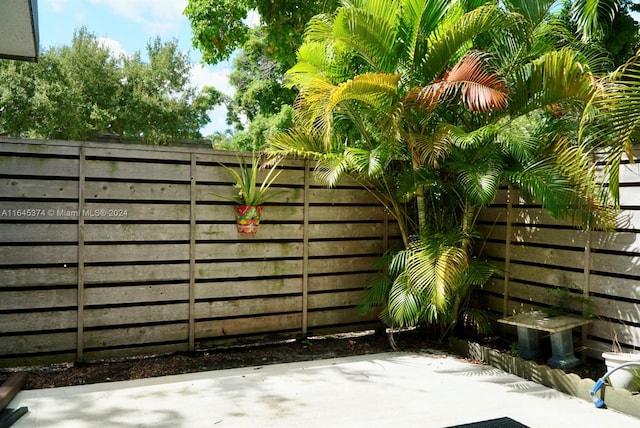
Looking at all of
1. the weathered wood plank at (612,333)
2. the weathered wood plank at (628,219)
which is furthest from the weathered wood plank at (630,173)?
the weathered wood plank at (612,333)

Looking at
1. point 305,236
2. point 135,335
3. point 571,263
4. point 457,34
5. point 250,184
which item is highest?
point 457,34

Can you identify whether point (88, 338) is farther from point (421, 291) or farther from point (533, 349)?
point (533, 349)

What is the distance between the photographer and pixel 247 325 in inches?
172

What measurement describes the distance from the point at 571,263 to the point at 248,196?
2764 millimetres

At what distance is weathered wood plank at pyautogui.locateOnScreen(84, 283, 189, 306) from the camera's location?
3.76 meters

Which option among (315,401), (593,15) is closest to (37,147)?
(315,401)

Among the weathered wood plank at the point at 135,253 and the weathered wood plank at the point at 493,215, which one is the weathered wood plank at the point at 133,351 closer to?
the weathered wood plank at the point at 135,253

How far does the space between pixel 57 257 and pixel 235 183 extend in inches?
59.4

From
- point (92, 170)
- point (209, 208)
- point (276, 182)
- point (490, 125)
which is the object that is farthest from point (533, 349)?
point (92, 170)

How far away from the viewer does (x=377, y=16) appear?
3791 millimetres

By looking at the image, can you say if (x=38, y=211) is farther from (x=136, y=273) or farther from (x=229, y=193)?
(x=229, y=193)

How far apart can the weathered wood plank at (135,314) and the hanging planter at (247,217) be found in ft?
2.69

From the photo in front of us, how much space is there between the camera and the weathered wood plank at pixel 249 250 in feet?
13.6

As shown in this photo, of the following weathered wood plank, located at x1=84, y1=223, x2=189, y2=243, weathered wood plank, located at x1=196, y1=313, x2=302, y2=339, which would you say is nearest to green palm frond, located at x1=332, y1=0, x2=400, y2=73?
weathered wood plank, located at x1=84, y1=223, x2=189, y2=243
